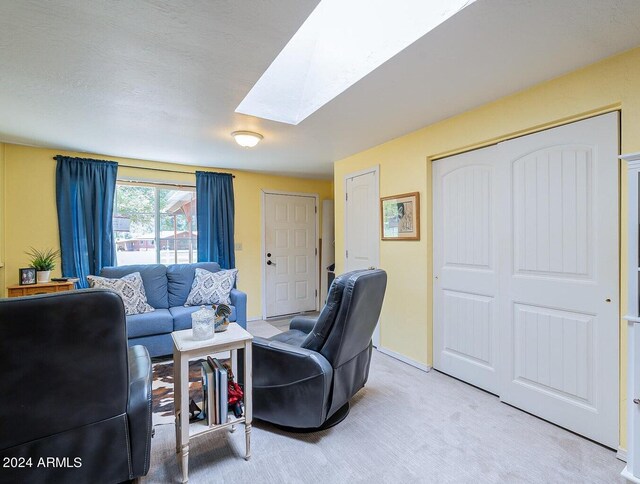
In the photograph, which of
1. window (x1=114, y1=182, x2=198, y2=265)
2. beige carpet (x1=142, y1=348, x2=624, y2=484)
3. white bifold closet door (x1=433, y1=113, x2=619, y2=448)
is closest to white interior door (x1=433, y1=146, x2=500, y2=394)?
white bifold closet door (x1=433, y1=113, x2=619, y2=448)

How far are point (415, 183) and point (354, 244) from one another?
1151mm

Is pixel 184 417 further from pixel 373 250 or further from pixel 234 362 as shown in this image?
pixel 373 250

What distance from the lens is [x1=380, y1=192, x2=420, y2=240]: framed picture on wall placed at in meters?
2.96

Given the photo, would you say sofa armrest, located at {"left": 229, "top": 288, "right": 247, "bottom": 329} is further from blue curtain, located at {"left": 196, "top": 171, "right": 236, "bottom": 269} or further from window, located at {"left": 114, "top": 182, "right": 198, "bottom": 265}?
window, located at {"left": 114, "top": 182, "right": 198, "bottom": 265}

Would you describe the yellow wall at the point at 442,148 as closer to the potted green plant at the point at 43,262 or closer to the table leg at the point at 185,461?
the table leg at the point at 185,461

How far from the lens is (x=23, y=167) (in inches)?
132

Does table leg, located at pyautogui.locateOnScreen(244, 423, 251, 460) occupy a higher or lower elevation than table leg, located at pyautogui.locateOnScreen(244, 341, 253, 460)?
lower

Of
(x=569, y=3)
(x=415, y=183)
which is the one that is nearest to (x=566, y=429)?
(x=415, y=183)

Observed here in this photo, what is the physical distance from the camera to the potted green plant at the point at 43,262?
3188 mm

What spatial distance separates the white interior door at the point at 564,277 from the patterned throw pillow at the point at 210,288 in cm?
291

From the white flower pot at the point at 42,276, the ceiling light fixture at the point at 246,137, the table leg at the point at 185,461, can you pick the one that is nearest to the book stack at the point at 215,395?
the table leg at the point at 185,461

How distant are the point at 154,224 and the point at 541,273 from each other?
435cm

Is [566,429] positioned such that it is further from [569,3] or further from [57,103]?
[57,103]

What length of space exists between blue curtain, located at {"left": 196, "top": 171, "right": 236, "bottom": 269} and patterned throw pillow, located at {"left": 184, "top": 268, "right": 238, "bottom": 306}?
2.05 ft
